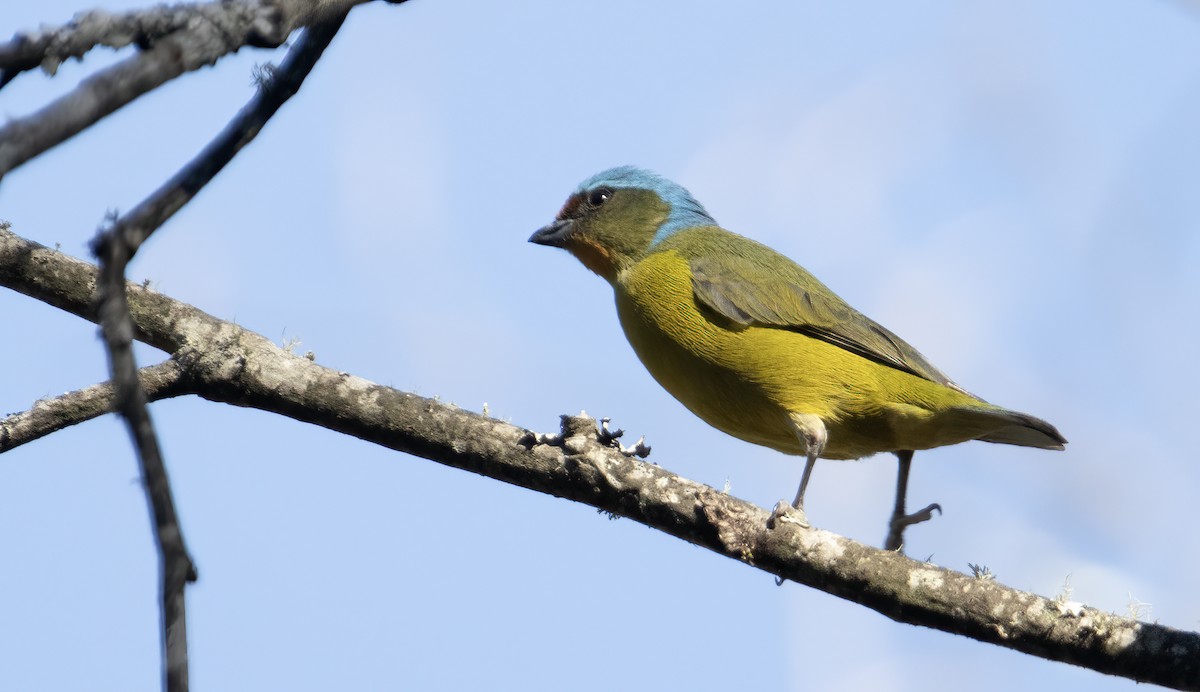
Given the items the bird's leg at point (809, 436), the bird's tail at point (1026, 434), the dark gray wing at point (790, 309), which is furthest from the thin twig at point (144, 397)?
the bird's tail at point (1026, 434)

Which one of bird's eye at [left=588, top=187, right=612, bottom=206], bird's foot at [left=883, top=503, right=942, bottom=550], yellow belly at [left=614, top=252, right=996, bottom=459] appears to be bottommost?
bird's foot at [left=883, top=503, right=942, bottom=550]

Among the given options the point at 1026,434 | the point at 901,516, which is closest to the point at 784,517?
the point at 901,516

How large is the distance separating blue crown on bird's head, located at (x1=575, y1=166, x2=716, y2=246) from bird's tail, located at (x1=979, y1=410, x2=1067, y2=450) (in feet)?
7.02

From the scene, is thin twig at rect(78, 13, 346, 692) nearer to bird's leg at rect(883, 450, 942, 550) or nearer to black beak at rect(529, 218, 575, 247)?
bird's leg at rect(883, 450, 942, 550)

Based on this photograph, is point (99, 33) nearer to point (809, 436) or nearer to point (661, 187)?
point (809, 436)

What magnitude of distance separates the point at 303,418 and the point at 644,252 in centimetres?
265

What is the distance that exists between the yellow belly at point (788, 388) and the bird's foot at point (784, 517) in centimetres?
132

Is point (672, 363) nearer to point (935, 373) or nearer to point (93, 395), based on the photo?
point (935, 373)

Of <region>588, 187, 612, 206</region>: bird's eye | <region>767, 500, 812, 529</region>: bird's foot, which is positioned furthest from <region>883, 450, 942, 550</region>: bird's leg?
<region>588, 187, 612, 206</region>: bird's eye

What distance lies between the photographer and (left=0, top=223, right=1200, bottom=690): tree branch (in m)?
3.76

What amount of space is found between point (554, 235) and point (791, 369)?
1878mm

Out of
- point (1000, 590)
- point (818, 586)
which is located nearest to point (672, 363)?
point (818, 586)

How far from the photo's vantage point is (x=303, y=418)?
387cm

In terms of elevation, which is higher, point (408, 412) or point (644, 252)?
point (644, 252)
